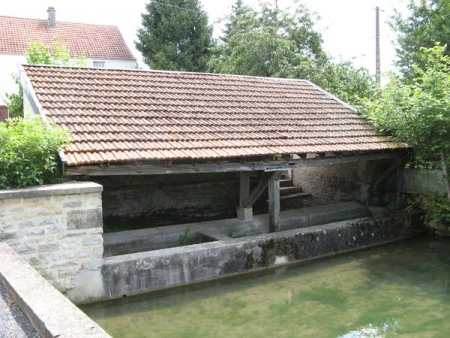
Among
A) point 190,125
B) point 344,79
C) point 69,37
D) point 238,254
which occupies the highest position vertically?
point 69,37

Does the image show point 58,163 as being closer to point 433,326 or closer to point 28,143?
point 28,143

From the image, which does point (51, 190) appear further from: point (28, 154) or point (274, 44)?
point (274, 44)

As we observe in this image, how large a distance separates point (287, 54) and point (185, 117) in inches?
368

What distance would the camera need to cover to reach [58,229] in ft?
18.0

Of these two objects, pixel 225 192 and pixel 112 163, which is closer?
pixel 112 163

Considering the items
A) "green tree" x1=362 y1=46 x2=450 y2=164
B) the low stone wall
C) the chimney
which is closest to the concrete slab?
the low stone wall

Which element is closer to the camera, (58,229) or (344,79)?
(58,229)

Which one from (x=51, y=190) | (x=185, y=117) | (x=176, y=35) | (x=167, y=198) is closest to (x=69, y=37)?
(x=176, y=35)

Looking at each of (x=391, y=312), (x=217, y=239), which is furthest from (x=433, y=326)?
(x=217, y=239)

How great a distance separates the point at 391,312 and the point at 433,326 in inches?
22.0

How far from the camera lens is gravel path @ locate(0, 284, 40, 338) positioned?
3149 mm

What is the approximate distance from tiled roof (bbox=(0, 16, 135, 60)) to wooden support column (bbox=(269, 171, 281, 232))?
14996 mm

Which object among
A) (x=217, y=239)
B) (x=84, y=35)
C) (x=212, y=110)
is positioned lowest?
(x=217, y=239)

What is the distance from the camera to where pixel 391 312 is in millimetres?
5691
